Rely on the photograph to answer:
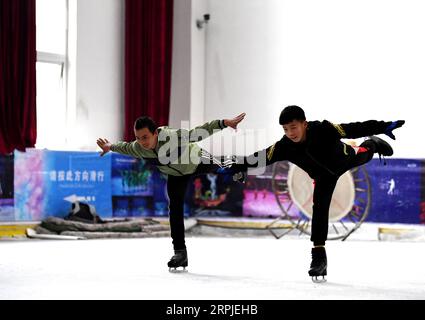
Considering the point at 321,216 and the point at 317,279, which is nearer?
the point at 317,279

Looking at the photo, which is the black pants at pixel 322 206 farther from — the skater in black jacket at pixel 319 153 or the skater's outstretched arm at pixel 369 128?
the skater's outstretched arm at pixel 369 128

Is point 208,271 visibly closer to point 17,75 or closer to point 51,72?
point 17,75

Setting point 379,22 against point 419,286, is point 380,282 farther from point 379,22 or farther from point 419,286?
point 379,22

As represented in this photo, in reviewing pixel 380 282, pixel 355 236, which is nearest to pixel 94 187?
pixel 355 236

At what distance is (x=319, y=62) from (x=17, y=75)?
3836 mm

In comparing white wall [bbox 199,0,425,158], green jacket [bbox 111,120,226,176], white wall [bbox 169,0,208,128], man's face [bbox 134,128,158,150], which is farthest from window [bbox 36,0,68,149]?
man's face [bbox 134,128,158,150]

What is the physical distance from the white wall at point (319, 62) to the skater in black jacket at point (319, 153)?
4.01m

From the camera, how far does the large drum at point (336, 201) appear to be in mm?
8711

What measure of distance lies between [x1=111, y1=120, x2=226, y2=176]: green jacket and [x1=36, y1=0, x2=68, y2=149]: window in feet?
13.1

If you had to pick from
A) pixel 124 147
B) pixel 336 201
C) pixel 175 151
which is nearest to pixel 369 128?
pixel 175 151

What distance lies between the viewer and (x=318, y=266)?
15.6ft

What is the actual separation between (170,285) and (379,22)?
5.51m

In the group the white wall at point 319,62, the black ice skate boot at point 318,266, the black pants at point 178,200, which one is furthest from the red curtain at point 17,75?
the black ice skate boot at point 318,266

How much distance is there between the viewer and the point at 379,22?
345 inches
